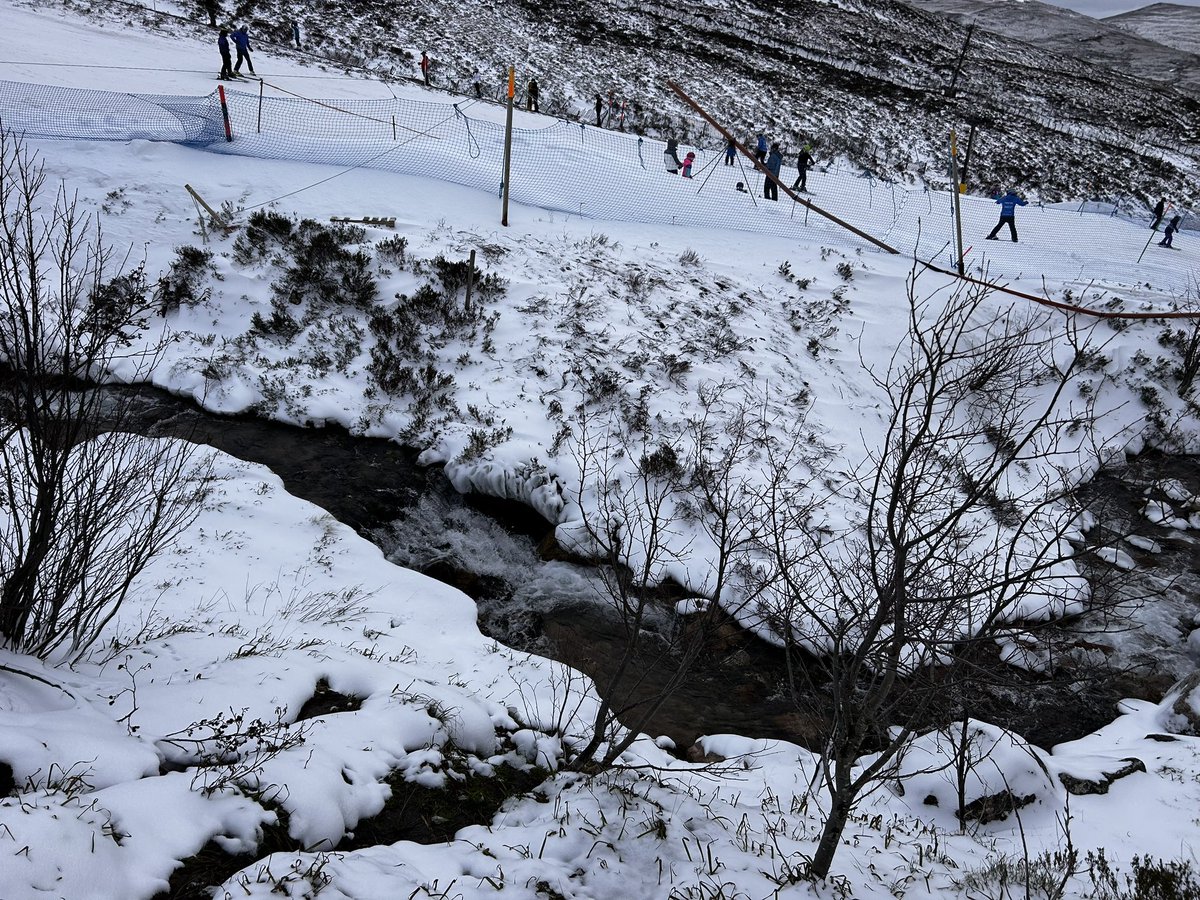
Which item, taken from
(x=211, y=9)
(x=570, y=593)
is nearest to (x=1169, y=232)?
(x=570, y=593)

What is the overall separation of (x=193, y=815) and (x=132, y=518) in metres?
4.11

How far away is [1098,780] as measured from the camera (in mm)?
5520

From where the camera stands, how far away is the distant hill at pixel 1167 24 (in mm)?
79188

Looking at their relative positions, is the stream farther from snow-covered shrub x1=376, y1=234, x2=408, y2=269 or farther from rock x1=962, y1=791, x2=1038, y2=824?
snow-covered shrub x1=376, y1=234, x2=408, y2=269

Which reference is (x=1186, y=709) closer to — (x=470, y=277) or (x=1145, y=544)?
(x=1145, y=544)

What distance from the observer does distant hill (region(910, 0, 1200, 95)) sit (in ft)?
199

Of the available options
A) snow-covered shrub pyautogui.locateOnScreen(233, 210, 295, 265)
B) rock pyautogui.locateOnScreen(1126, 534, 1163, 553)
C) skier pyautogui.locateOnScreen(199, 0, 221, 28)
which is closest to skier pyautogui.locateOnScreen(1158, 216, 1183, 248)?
rock pyautogui.locateOnScreen(1126, 534, 1163, 553)

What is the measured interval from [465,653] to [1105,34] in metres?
97.9

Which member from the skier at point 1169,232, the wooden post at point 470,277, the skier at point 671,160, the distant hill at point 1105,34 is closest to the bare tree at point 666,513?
the wooden post at point 470,277

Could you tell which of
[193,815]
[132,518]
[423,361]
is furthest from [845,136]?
[193,815]

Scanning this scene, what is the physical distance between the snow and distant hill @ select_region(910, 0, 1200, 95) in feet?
211

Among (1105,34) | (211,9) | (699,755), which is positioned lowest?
(699,755)

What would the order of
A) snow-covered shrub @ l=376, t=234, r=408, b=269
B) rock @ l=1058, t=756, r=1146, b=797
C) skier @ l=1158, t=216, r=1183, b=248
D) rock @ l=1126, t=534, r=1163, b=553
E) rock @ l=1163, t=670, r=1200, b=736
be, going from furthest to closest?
skier @ l=1158, t=216, r=1183, b=248
snow-covered shrub @ l=376, t=234, r=408, b=269
rock @ l=1126, t=534, r=1163, b=553
rock @ l=1163, t=670, r=1200, b=736
rock @ l=1058, t=756, r=1146, b=797

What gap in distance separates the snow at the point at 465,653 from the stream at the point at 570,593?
32 centimetres
